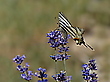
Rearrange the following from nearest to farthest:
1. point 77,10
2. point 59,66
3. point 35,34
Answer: point 59,66 < point 35,34 < point 77,10

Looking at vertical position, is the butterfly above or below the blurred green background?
below

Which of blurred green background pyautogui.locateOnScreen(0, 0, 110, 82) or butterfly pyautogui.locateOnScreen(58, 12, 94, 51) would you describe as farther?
blurred green background pyautogui.locateOnScreen(0, 0, 110, 82)

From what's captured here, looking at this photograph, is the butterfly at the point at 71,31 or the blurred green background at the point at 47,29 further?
the blurred green background at the point at 47,29

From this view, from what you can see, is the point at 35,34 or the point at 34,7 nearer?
the point at 35,34

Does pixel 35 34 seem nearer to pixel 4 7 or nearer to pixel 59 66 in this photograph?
pixel 4 7

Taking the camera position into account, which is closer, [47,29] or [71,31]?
[71,31]

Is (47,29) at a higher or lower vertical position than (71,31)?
higher

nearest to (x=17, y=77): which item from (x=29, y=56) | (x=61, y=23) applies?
(x=29, y=56)

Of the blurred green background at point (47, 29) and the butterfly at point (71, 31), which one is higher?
the blurred green background at point (47, 29)
